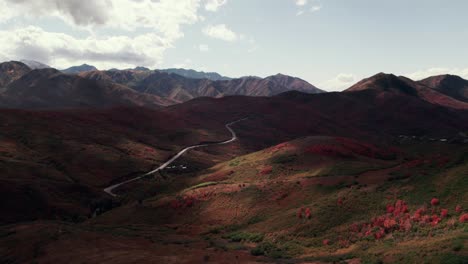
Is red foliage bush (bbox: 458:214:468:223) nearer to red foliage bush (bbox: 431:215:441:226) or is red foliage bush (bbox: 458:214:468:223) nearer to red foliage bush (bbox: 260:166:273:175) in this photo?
red foliage bush (bbox: 431:215:441:226)

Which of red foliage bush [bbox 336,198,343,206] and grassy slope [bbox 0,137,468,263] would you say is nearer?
grassy slope [bbox 0,137,468,263]

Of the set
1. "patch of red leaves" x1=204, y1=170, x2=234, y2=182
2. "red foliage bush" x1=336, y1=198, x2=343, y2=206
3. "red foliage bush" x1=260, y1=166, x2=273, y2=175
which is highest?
"red foliage bush" x1=260, y1=166, x2=273, y2=175

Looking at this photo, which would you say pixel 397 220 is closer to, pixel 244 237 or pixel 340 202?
pixel 340 202

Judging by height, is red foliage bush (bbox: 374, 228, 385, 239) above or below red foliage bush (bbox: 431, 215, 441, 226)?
below

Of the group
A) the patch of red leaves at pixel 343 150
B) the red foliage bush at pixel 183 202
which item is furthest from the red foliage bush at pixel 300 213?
the patch of red leaves at pixel 343 150

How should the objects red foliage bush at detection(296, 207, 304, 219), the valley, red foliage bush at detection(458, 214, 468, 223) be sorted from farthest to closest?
red foliage bush at detection(296, 207, 304, 219) → the valley → red foliage bush at detection(458, 214, 468, 223)

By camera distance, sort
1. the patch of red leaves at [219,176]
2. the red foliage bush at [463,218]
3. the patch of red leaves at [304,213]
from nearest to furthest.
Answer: the red foliage bush at [463,218] < the patch of red leaves at [304,213] < the patch of red leaves at [219,176]

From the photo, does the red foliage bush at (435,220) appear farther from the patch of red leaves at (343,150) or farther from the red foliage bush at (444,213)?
the patch of red leaves at (343,150)

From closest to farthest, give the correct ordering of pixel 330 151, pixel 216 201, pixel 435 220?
pixel 435 220 → pixel 216 201 → pixel 330 151

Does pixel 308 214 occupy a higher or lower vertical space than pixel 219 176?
lower

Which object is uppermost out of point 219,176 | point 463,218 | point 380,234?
point 219,176

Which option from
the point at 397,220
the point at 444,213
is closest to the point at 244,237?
the point at 397,220

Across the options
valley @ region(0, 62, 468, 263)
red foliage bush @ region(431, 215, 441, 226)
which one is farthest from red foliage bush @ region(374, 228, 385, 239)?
red foliage bush @ region(431, 215, 441, 226)

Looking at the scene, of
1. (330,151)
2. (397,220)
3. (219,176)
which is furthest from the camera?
(330,151)
